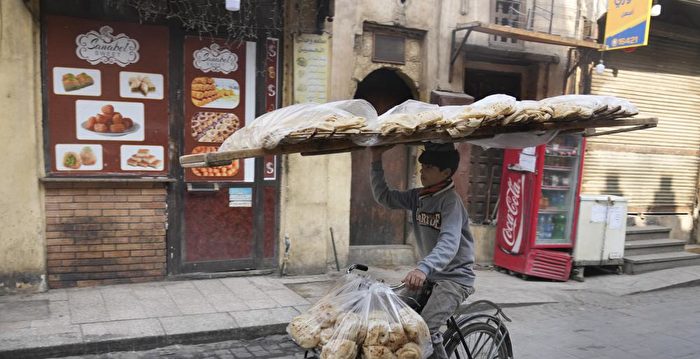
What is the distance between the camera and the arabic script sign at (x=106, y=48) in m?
6.07

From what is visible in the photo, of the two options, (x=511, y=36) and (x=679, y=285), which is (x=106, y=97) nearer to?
(x=511, y=36)

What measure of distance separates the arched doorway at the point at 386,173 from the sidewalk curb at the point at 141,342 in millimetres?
3106

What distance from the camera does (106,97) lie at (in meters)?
6.24

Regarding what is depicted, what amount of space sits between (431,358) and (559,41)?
6412 millimetres

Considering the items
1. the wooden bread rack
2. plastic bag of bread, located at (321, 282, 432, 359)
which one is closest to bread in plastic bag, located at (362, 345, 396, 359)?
plastic bag of bread, located at (321, 282, 432, 359)

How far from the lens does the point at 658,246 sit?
366 inches

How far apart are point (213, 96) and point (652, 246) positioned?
7.74 m

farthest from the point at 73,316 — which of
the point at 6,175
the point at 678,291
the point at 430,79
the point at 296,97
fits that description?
the point at 678,291

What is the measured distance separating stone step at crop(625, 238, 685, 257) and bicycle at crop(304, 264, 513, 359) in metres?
6.18

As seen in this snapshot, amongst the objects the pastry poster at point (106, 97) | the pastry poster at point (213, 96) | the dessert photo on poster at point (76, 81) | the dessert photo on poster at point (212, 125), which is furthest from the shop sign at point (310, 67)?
the dessert photo on poster at point (76, 81)

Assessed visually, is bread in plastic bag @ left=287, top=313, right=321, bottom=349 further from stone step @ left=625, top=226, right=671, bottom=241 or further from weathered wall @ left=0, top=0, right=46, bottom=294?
stone step @ left=625, top=226, right=671, bottom=241

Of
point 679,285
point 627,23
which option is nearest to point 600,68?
point 627,23

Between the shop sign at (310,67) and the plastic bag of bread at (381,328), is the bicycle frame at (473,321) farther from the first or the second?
the shop sign at (310,67)

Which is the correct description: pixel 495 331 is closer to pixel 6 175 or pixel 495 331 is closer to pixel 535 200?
pixel 535 200
